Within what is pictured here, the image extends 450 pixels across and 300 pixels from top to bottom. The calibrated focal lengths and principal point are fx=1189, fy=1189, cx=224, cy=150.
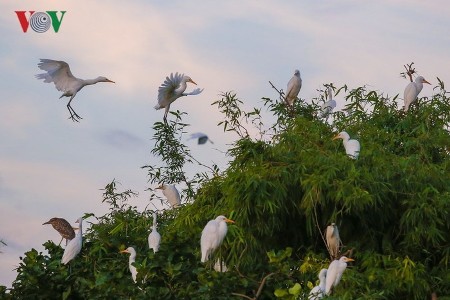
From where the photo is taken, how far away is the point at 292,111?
1216 centimetres

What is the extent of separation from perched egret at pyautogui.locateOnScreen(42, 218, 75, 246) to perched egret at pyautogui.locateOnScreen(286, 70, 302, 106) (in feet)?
11.8

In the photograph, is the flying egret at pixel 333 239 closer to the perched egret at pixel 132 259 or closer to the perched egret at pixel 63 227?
the perched egret at pixel 132 259

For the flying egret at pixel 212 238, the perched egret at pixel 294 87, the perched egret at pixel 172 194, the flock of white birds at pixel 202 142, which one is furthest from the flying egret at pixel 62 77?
the flying egret at pixel 212 238

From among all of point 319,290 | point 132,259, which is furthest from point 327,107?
point 319,290

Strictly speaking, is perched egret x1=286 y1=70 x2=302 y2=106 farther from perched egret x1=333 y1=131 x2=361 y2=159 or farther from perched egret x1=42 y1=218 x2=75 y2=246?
perched egret x1=42 y1=218 x2=75 y2=246

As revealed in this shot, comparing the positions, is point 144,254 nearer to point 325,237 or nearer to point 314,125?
point 325,237

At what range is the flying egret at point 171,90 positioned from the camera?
12.1 metres

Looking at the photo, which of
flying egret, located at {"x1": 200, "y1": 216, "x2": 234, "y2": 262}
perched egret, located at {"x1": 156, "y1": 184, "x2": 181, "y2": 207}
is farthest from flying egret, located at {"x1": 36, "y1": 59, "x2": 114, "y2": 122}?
flying egret, located at {"x1": 200, "y1": 216, "x2": 234, "y2": 262}

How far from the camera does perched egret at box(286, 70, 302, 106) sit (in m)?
13.1

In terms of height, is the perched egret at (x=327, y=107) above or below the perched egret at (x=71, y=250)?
above

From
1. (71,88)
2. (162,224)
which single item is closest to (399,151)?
(162,224)

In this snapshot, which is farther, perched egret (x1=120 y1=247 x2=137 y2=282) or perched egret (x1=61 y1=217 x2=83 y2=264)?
perched egret (x1=61 y1=217 x2=83 y2=264)

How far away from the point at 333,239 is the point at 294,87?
4430 millimetres

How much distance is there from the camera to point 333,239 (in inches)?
362
